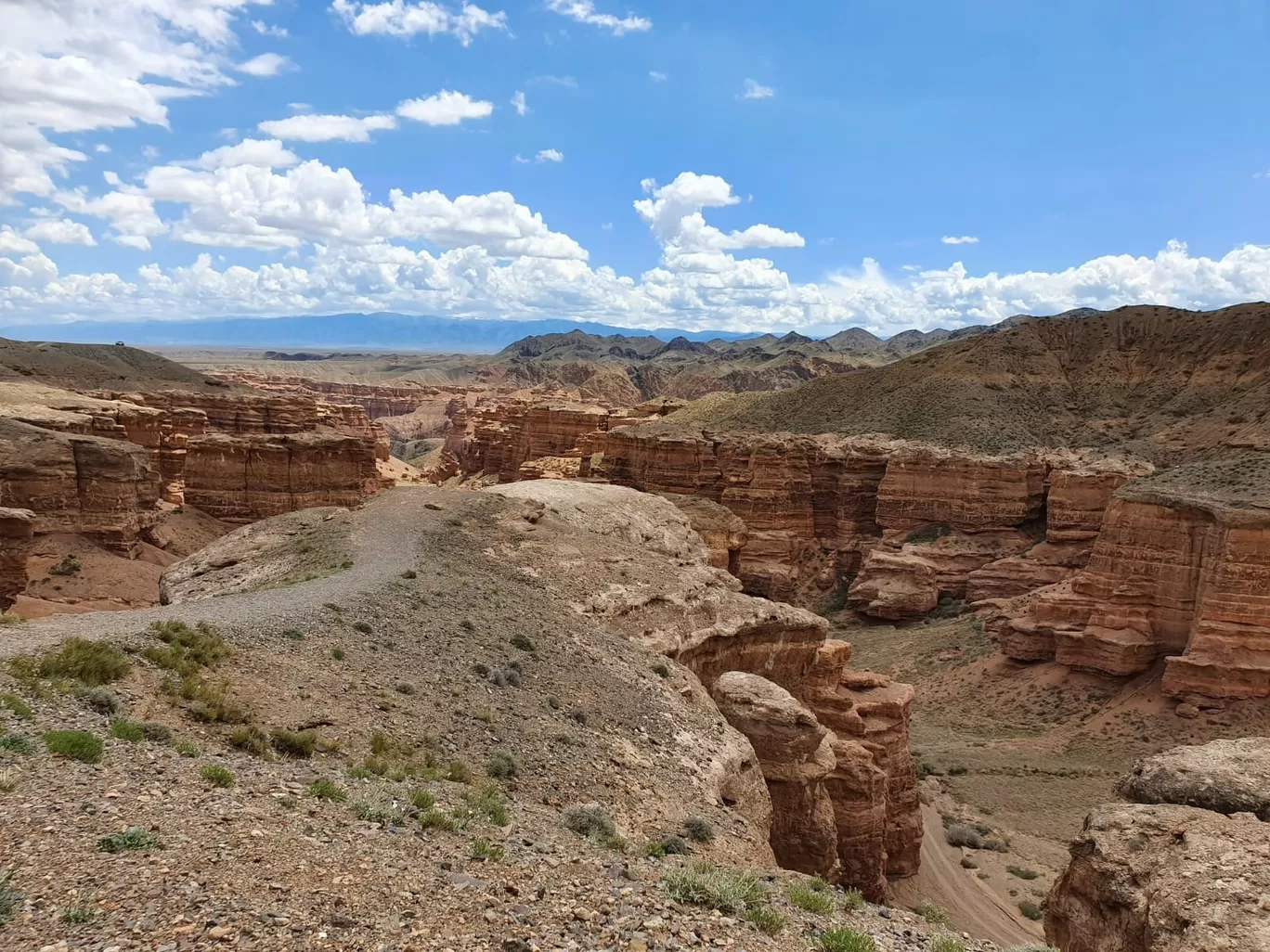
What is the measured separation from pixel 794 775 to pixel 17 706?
1304 centimetres

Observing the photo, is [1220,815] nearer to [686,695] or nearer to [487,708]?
[686,695]

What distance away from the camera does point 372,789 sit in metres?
10.0

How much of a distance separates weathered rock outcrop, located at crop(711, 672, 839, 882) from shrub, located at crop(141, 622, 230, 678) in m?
9.92

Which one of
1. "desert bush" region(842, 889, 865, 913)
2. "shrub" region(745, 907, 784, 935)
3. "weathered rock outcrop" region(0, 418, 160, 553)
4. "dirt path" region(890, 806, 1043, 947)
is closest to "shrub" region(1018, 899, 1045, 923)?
"dirt path" region(890, 806, 1043, 947)

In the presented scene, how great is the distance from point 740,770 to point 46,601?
20.2 meters

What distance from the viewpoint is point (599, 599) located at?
20688 mm

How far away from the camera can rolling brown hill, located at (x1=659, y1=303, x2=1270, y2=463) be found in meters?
47.9

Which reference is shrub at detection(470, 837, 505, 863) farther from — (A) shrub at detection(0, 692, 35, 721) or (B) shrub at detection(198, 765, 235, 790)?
(A) shrub at detection(0, 692, 35, 721)

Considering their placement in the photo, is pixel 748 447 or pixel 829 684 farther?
pixel 748 447

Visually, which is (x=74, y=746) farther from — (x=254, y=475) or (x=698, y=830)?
(x=254, y=475)

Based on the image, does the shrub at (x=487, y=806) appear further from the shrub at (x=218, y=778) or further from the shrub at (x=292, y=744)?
the shrub at (x=218, y=778)

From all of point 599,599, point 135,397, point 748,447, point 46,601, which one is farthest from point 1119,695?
point 135,397

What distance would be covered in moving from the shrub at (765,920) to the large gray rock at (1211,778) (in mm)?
6842

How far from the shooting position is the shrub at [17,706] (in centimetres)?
914
